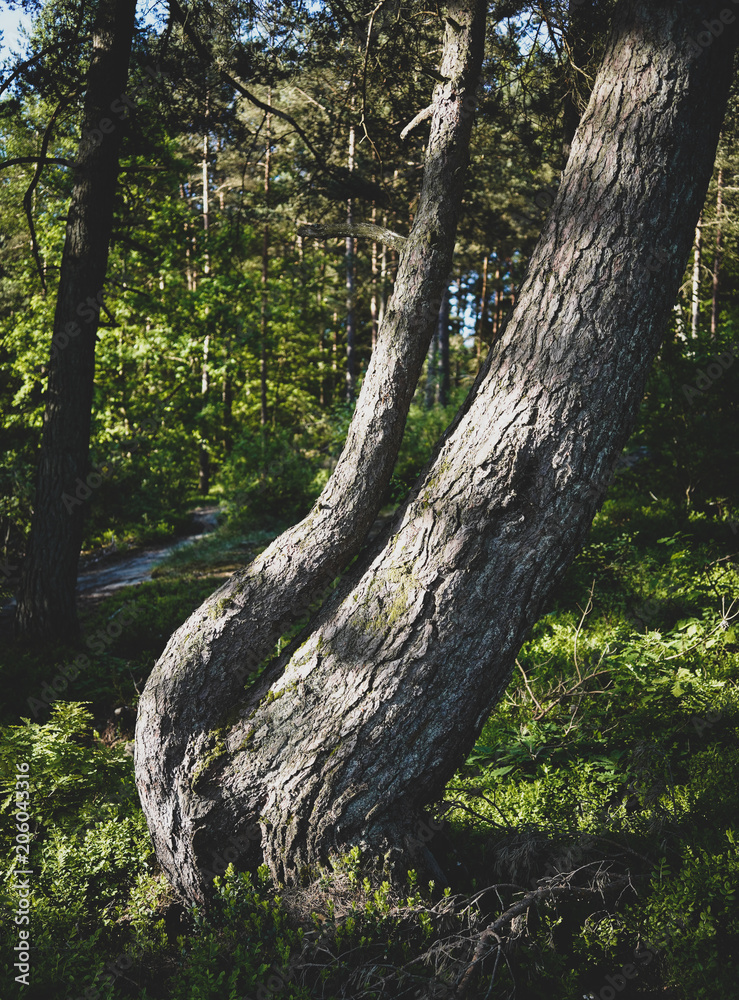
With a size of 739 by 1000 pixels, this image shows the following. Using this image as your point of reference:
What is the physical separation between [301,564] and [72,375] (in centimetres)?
453

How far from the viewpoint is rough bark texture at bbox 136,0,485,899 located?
8.92 ft

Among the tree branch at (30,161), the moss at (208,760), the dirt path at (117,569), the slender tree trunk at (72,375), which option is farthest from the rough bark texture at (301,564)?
the dirt path at (117,569)

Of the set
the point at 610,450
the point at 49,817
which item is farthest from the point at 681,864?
the point at 49,817

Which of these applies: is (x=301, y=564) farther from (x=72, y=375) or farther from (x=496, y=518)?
(x=72, y=375)

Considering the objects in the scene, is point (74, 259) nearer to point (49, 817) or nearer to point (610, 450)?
point (49, 817)

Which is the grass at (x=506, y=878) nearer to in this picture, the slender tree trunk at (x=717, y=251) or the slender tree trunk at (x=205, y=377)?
the slender tree trunk at (x=205, y=377)

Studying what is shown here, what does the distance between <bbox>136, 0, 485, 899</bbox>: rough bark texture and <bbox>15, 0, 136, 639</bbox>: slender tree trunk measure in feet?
12.7

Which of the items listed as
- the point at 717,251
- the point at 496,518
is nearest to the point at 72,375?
the point at 496,518

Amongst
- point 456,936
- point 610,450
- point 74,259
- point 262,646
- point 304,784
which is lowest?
point 456,936

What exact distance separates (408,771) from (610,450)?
1.55m

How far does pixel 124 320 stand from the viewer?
15.3 meters

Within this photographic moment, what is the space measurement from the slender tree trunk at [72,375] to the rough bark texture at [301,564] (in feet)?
12.7

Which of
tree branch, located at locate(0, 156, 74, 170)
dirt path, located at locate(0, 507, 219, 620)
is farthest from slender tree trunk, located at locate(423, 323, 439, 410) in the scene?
tree branch, located at locate(0, 156, 74, 170)

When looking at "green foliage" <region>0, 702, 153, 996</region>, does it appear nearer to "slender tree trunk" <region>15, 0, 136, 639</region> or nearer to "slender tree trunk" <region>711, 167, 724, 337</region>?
"slender tree trunk" <region>15, 0, 136, 639</region>
